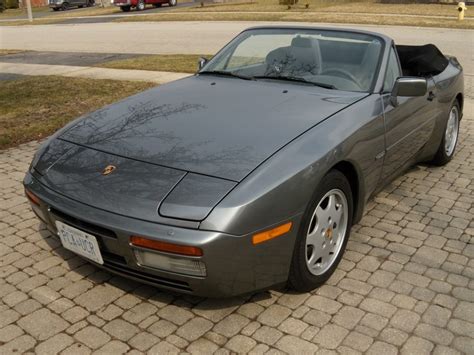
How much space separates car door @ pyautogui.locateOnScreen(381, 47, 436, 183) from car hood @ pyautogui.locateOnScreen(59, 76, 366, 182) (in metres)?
0.35

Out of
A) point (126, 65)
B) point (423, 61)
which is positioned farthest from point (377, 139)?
point (126, 65)

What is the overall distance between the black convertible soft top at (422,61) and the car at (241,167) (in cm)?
87

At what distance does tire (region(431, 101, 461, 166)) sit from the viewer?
5.01 metres

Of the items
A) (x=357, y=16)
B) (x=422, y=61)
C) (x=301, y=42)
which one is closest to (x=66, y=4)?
(x=357, y=16)

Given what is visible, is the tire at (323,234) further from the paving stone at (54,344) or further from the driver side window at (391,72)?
the paving stone at (54,344)

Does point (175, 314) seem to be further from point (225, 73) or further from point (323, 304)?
point (225, 73)

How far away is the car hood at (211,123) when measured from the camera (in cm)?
279

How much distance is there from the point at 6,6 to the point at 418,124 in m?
51.6

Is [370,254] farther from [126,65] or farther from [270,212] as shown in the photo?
[126,65]

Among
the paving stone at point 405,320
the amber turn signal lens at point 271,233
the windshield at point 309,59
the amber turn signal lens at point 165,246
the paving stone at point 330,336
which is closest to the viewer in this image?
the amber turn signal lens at point 165,246

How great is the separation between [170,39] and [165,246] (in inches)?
613

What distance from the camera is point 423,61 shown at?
5.14 metres

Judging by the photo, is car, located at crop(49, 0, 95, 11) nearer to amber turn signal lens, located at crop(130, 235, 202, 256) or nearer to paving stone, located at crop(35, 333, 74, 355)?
paving stone, located at crop(35, 333, 74, 355)

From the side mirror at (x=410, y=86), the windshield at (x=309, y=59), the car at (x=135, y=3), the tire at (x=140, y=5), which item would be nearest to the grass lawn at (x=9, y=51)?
the windshield at (x=309, y=59)
